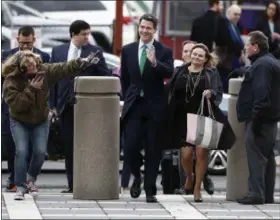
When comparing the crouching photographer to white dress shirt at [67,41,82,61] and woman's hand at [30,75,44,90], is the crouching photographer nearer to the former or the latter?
woman's hand at [30,75,44,90]

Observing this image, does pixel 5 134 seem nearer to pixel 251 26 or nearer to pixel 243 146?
pixel 243 146

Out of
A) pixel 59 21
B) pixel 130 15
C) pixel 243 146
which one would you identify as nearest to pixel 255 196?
pixel 243 146

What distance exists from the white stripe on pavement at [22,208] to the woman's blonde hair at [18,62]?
1275mm

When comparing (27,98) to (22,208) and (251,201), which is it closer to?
(22,208)

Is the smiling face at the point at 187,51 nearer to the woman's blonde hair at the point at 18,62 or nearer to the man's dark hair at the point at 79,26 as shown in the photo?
the man's dark hair at the point at 79,26

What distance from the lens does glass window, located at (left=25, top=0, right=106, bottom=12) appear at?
117 feet

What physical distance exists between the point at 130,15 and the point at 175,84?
18.8 m

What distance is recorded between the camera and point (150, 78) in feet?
53.1

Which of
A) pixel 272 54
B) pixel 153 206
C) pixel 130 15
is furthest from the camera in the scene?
pixel 130 15

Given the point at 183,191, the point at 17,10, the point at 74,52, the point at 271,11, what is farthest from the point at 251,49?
the point at 17,10

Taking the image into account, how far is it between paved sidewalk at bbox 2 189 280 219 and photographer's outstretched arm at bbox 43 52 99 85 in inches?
49.5

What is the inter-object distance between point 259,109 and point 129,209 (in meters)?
1.71

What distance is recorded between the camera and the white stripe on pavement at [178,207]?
50.0ft

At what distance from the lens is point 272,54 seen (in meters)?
17.0
